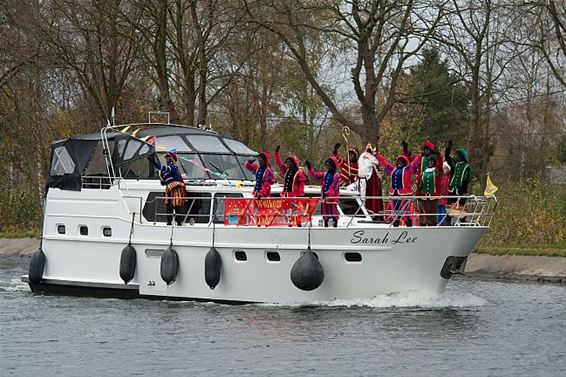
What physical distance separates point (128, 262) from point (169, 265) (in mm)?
1233

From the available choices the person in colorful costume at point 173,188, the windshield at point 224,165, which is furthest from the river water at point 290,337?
the windshield at point 224,165

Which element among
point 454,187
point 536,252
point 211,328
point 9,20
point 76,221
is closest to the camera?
point 211,328

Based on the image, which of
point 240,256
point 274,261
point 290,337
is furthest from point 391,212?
point 290,337

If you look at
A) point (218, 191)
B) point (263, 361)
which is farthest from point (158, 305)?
point (263, 361)

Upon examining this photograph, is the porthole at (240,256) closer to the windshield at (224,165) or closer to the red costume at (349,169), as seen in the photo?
the windshield at (224,165)

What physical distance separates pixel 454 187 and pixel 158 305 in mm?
7172

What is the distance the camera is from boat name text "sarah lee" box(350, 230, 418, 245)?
25578 mm

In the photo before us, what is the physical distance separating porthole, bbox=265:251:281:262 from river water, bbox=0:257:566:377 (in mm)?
1060

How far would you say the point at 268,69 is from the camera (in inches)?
2000

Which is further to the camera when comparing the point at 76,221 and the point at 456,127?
the point at 456,127

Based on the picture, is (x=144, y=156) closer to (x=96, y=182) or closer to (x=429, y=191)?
(x=96, y=182)

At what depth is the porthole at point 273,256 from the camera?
26825mm

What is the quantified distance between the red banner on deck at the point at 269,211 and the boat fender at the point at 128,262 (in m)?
2.64

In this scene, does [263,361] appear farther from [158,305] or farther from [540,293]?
[540,293]
